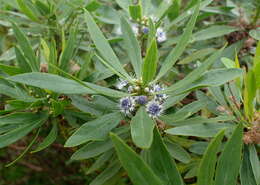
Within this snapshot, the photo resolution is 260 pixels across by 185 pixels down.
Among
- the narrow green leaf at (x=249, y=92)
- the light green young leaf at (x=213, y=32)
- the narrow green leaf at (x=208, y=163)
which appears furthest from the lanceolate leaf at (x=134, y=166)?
the light green young leaf at (x=213, y=32)

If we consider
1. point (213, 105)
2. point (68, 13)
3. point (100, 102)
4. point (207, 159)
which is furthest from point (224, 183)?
point (68, 13)

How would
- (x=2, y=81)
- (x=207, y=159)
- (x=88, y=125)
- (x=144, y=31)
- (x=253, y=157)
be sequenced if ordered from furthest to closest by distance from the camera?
(x=144, y=31)
(x=2, y=81)
(x=253, y=157)
(x=88, y=125)
(x=207, y=159)

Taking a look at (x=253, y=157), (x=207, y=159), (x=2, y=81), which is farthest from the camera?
(x=2, y=81)

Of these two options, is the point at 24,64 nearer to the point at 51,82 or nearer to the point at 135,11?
the point at 51,82

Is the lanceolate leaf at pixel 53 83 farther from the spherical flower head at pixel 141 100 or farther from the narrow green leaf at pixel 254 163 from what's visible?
the narrow green leaf at pixel 254 163

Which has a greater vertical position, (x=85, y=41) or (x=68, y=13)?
(x=68, y=13)

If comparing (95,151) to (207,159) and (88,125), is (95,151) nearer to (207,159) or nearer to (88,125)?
(88,125)
